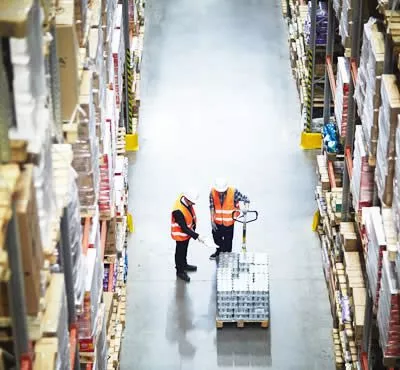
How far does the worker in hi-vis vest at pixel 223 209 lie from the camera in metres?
14.8

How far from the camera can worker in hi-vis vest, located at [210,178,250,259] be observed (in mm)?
14820

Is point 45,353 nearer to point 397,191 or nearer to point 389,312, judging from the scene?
point 389,312

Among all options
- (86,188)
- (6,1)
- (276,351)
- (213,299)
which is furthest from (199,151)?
(6,1)

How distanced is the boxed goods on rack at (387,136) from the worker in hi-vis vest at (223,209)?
4.73 metres

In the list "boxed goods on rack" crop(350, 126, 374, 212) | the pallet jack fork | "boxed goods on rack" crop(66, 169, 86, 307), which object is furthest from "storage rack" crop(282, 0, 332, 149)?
"boxed goods on rack" crop(66, 169, 86, 307)

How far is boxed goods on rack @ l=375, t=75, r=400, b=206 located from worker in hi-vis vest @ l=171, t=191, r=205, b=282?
463 cm

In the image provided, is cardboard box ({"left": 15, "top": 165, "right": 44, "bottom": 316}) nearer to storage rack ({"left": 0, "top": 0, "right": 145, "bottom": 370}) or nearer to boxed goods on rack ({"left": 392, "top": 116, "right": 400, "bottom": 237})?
storage rack ({"left": 0, "top": 0, "right": 145, "bottom": 370})

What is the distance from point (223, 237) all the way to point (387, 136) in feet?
19.5

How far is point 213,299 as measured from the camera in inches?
575

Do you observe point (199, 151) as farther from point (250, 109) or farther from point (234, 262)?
point (234, 262)

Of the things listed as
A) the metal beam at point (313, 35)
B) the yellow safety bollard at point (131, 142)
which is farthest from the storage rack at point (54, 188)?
the yellow safety bollard at point (131, 142)

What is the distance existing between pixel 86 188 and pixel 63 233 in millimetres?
1802

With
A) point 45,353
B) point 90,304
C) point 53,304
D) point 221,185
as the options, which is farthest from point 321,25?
point 45,353

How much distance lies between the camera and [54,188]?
7461 mm
